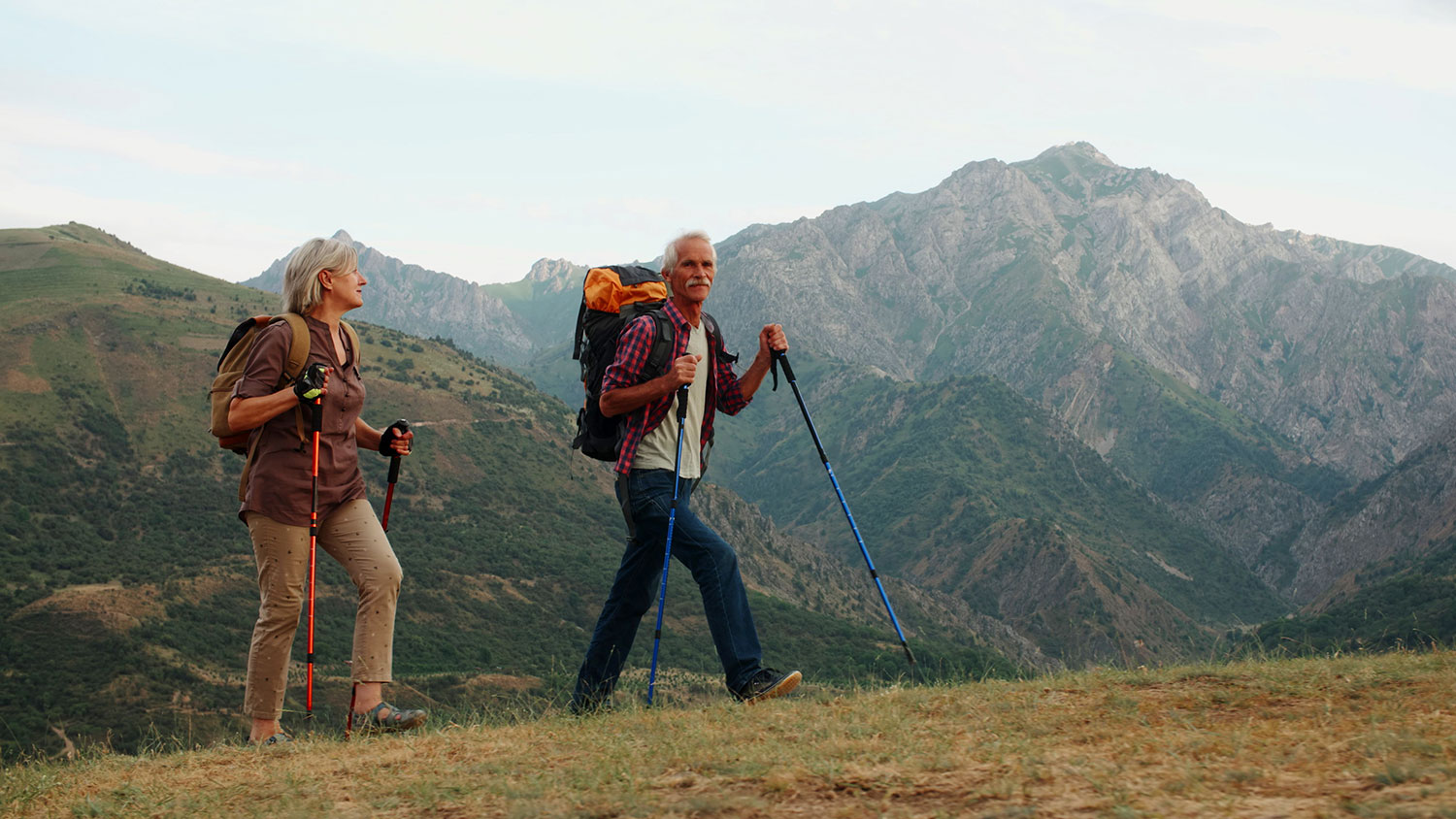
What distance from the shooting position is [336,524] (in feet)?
22.5

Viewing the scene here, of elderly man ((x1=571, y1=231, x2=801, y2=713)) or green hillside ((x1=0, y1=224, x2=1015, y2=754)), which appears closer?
elderly man ((x1=571, y1=231, x2=801, y2=713))

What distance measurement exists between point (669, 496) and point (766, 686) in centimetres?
132

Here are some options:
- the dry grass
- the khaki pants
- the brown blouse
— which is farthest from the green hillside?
the brown blouse

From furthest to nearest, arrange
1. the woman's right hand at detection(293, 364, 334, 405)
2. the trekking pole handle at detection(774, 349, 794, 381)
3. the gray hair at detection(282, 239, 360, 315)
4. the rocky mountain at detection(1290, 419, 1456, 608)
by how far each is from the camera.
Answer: the rocky mountain at detection(1290, 419, 1456, 608) < the trekking pole handle at detection(774, 349, 794, 381) < the gray hair at detection(282, 239, 360, 315) < the woman's right hand at detection(293, 364, 334, 405)

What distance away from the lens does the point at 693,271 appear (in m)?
7.29

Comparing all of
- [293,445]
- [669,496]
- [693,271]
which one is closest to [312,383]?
[293,445]

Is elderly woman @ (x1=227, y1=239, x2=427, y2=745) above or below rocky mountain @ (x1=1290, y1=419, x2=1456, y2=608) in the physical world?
above

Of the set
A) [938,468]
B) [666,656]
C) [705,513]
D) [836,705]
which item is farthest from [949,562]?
[836,705]

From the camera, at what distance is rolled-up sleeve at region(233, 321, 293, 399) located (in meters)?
6.49

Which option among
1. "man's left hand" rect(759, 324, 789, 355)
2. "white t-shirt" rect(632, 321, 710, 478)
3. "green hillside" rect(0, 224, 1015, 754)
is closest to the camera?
"white t-shirt" rect(632, 321, 710, 478)

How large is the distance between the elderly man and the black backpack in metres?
0.09

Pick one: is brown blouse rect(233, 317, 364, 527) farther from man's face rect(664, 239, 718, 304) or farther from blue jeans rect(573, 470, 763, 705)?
man's face rect(664, 239, 718, 304)

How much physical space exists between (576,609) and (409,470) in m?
20.1

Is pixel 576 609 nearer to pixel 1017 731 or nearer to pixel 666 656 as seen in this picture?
pixel 666 656
